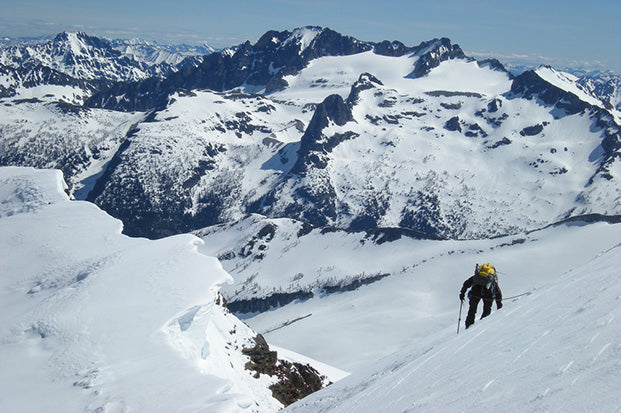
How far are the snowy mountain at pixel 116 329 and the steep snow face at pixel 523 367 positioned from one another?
8530 mm

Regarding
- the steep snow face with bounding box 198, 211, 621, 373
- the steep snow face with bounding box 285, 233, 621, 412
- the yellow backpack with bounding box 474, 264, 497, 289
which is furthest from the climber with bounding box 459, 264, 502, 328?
the steep snow face with bounding box 198, 211, 621, 373

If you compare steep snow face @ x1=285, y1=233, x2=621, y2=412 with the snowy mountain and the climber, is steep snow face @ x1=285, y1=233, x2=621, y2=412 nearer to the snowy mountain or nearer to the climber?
the climber

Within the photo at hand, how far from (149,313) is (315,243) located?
15564cm

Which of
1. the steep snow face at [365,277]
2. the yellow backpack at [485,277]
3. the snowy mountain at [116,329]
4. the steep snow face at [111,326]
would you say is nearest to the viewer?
the yellow backpack at [485,277]

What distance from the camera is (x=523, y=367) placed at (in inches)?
484

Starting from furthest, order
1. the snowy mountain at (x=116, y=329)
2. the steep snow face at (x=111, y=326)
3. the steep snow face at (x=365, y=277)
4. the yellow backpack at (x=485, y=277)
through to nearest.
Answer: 1. the steep snow face at (x=365, y=277)
2. the snowy mountain at (x=116, y=329)
3. the steep snow face at (x=111, y=326)
4. the yellow backpack at (x=485, y=277)

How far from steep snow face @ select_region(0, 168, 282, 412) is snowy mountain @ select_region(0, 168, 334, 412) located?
→ 8 centimetres

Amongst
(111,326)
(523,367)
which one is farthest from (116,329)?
(523,367)

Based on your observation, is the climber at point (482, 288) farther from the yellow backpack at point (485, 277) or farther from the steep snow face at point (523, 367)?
the steep snow face at point (523, 367)

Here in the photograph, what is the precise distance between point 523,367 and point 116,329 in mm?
25486

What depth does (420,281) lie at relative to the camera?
137 meters

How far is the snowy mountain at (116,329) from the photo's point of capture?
23.8 metres

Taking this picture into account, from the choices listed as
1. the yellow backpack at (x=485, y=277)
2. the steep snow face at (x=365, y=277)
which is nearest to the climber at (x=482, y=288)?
the yellow backpack at (x=485, y=277)

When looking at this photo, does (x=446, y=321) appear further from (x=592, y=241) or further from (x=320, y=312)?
(x=592, y=241)
